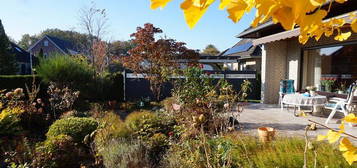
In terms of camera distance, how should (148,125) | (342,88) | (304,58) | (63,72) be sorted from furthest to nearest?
(304,58) < (63,72) < (342,88) < (148,125)

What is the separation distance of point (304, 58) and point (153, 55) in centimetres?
662

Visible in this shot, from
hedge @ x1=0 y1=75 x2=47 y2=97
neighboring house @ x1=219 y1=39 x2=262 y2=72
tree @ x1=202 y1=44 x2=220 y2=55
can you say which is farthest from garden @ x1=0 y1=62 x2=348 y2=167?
tree @ x1=202 y1=44 x2=220 y2=55

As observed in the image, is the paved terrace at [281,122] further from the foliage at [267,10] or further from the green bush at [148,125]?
the foliage at [267,10]

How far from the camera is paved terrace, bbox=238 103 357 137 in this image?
20.7ft

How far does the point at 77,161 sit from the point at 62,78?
6.73m

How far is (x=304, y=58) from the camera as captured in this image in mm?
10273

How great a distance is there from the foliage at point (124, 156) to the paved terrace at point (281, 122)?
3119mm

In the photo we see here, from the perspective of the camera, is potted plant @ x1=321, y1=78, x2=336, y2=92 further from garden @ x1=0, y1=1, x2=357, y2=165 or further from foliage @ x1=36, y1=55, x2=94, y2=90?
foliage @ x1=36, y1=55, x2=94, y2=90

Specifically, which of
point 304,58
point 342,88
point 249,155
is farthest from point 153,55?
point 249,155

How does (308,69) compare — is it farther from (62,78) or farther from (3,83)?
(3,83)

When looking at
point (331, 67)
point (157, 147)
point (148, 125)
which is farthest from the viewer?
point (331, 67)

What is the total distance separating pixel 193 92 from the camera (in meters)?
7.32

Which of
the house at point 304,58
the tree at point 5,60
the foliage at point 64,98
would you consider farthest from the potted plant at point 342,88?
the tree at point 5,60

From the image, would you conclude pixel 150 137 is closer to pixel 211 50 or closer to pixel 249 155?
pixel 249 155
